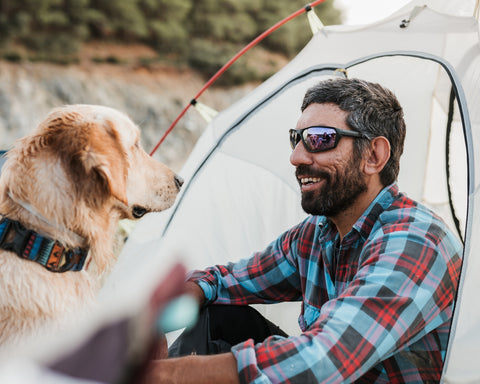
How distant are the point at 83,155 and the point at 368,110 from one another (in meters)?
0.98

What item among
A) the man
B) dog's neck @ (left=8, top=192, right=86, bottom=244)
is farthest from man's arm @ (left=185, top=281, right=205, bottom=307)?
dog's neck @ (left=8, top=192, right=86, bottom=244)

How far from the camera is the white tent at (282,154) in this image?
2504 mm

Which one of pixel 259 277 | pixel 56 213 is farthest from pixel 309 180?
pixel 56 213

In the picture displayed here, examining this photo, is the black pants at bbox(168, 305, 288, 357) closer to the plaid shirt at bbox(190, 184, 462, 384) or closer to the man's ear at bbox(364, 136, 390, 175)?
the plaid shirt at bbox(190, 184, 462, 384)

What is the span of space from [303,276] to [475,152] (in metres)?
0.76

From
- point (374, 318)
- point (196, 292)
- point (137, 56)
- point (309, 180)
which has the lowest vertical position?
point (196, 292)

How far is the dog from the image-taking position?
155cm

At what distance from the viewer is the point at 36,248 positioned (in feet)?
5.22

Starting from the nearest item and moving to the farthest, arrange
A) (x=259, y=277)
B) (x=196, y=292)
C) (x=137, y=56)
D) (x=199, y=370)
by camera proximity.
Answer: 1. (x=199, y=370)
2. (x=196, y=292)
3. (x=259, y=277)
4. (x=137, y=56)

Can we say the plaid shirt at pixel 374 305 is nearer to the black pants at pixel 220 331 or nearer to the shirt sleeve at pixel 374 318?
the shirt sleeve at pixel 374 318

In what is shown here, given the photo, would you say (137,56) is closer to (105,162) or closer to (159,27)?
(159,27)

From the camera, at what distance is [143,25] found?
522 inches

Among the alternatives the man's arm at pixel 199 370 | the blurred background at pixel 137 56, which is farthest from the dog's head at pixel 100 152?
the blurred background at pixel 137 56

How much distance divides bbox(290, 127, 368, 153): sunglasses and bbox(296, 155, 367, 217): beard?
8 centimetres
